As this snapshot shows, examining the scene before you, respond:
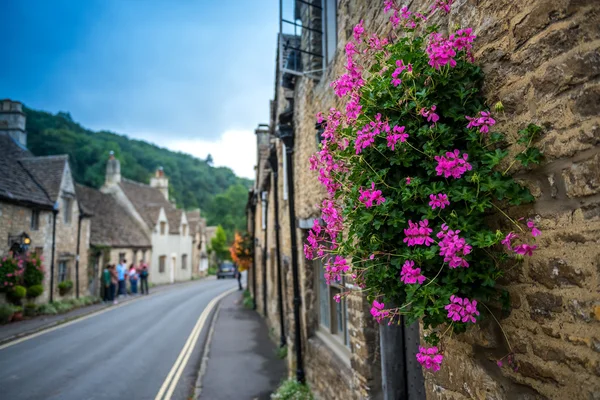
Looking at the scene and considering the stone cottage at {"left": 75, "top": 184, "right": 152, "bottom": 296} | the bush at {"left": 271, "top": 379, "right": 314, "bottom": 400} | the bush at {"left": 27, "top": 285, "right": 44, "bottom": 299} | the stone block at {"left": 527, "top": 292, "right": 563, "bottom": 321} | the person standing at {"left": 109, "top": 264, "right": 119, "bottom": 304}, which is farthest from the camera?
the stone cottage at {"left": 75, "top": 184, "right": 152, "bottom": 296}

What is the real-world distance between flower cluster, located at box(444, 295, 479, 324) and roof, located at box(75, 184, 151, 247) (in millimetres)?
25676

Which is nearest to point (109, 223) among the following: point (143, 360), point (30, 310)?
point (30, 310)

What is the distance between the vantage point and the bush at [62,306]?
57.3 ft

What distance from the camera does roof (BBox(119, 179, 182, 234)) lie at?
3484 cm

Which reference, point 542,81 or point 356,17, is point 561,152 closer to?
point 542,81

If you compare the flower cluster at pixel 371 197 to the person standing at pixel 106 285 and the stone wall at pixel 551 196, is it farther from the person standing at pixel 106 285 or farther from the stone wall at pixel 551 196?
the person standing at pixel 106 285

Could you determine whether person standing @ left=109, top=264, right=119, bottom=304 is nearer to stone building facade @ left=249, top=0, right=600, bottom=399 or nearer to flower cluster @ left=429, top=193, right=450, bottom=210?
stone building facade @ left=249, top=0, right=600, bottom=399

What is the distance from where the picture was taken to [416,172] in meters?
2.29

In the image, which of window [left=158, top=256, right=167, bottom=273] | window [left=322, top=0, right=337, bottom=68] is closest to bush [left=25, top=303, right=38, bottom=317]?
window [left=322, top=0, right=337, bottom=68]

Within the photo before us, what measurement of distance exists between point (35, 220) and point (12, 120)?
9047 mm

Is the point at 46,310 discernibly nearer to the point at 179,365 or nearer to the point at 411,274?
the point at 179,365

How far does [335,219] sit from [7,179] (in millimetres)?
20110

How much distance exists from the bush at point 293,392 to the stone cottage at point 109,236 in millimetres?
19394

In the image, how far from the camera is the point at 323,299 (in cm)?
691
